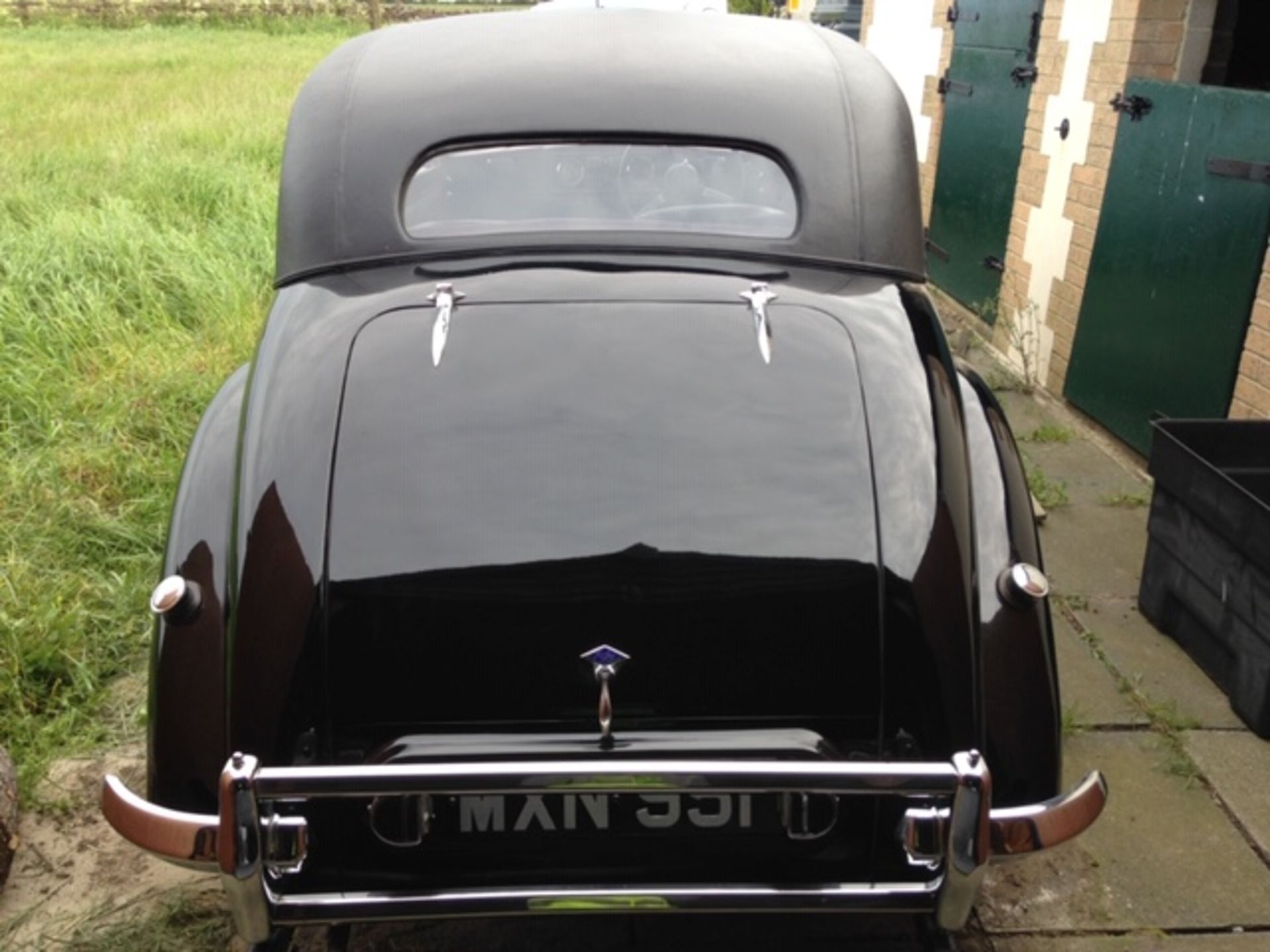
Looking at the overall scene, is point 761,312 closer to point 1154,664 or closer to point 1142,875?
point 1142,875

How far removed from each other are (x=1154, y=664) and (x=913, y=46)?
22.1 feet

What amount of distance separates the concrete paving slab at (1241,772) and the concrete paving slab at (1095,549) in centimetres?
86

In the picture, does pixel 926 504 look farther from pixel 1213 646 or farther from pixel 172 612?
pixel 1213 646

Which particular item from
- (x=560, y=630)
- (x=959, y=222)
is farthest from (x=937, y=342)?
(x=959, y=222)

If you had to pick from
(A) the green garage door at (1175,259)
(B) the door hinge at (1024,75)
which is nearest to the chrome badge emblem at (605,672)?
(A) the green garage door at (1175,259)

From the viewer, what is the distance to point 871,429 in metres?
2.23

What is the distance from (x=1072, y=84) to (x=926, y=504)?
4674 millimetres

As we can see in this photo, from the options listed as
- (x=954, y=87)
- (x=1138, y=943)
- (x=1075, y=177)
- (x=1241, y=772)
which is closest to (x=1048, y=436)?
(x=1075, y=177)

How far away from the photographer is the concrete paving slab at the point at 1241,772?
2.97 m

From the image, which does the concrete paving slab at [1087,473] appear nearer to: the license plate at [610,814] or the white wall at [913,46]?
the license plate at [610,814]

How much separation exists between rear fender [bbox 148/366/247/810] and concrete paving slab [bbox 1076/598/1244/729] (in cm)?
264

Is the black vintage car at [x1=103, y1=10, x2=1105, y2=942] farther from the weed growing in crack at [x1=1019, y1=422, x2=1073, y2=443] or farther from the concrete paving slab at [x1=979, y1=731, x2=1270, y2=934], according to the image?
the weed growing in crack at [x1=1019, y1=422, x2=1073, y2=443]

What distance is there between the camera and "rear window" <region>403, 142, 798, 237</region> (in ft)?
9.33

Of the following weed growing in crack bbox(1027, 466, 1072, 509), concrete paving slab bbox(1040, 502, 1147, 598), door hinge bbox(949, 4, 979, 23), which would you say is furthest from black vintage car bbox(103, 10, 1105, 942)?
door hinge bbox(949, 4, 979, 23)
